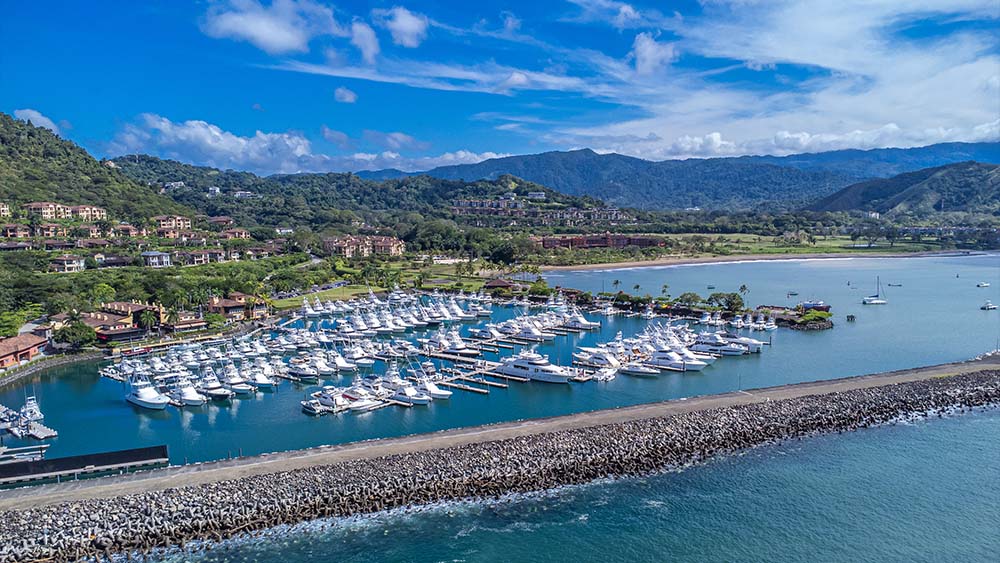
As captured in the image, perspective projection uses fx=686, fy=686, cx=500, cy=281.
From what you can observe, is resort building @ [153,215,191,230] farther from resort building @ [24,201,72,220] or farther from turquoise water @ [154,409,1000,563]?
turquoise water @ [154,409,1000,563]

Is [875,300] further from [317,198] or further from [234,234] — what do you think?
[317,198]

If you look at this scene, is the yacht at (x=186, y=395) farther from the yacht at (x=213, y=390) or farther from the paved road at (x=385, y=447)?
the paved road at (x=385, y=447)

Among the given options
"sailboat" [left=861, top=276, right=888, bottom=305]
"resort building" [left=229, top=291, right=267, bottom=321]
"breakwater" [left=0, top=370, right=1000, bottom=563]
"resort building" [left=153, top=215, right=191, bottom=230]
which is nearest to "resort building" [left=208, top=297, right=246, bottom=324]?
"resort building" [left=229, top=291, right=267, bottom=321]

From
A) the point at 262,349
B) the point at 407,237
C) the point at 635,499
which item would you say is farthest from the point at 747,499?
the point at 407,237

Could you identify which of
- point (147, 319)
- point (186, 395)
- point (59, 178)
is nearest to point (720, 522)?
point (186, 395)

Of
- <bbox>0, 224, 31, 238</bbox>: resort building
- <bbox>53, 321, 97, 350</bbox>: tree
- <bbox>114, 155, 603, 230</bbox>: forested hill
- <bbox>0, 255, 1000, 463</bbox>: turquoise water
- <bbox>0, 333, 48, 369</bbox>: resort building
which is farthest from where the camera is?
<bbox>114, 155, 603, 230</bbox>: forested hill

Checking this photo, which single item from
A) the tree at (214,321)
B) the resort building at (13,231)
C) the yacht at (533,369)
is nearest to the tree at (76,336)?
the tree at (214,321)
